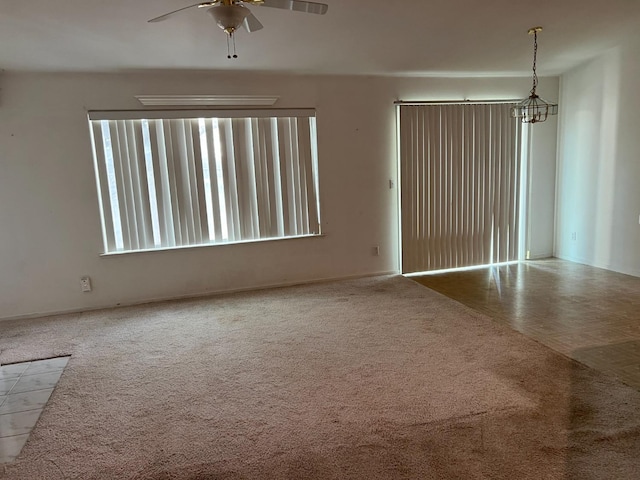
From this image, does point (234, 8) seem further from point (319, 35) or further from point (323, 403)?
point (323, 403)

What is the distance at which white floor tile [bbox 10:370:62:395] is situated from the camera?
108 inches

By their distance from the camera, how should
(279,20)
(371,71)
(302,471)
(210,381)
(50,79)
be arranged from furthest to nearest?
(371,71) → (50,79) → (279,20) → (210,381) → (302,471)

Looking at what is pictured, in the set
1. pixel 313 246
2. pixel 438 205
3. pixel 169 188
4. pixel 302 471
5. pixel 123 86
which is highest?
pixel 123 86

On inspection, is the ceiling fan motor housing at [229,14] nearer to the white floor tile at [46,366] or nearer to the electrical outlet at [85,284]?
the white floor tile at [46,366]

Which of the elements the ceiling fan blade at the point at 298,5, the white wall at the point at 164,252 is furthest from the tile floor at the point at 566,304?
the ceiling fan blade at the point at 298,5

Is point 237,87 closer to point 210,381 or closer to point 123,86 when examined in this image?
point 123,86

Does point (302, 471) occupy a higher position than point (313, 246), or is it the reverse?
point (313, 246)

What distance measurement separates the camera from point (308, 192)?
480cm

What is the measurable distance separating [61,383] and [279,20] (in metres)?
3.02

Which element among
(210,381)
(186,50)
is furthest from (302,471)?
(186,50)

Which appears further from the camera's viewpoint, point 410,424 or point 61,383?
point 61,383

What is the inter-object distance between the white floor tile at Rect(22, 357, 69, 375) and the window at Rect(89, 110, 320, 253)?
1.39 metres

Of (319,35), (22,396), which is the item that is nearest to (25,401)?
(22,396)

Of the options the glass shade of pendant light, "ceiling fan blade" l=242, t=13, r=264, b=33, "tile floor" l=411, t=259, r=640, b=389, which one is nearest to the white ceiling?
"ceiling fan blade" l=242, t=13, r=264, b=33
